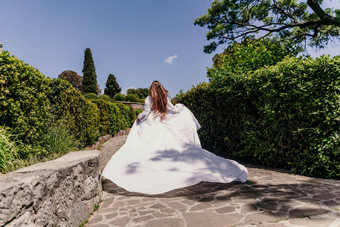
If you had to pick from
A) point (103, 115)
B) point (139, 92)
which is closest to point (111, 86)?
point (139, 92)

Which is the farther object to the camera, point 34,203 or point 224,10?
point 224,10

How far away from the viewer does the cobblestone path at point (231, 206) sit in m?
2.91

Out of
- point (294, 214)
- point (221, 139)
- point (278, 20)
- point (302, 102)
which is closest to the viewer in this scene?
point (294, 214)

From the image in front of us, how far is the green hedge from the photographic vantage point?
4.79m

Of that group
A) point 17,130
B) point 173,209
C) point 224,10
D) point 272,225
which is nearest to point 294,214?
point 272,225

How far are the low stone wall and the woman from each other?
62cm

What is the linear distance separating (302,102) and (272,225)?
353 cm

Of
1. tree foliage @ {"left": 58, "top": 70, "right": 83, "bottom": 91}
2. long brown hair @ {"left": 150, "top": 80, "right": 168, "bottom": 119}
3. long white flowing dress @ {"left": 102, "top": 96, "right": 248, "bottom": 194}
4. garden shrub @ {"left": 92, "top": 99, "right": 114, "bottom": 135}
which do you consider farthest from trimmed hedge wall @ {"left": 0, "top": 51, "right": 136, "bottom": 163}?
tree foliage @ {"left": 58, "top": 70, "right": 83, "bottom": 91}

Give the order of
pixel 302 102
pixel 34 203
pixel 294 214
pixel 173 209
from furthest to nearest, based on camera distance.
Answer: pixel 302 102, pixel 173 209, pixel 294 214, pixel 34 203

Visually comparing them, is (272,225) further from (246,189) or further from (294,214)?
(246,189)

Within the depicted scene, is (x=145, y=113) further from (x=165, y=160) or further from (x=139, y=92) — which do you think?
(x=139, y=92)

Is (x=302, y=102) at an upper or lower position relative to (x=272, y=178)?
upper

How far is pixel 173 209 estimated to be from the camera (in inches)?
134

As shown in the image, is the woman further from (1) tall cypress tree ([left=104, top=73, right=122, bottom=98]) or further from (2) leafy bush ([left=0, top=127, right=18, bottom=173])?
(1) tall cypress tree ([left=104, top=73, right=122, bottom=98])
